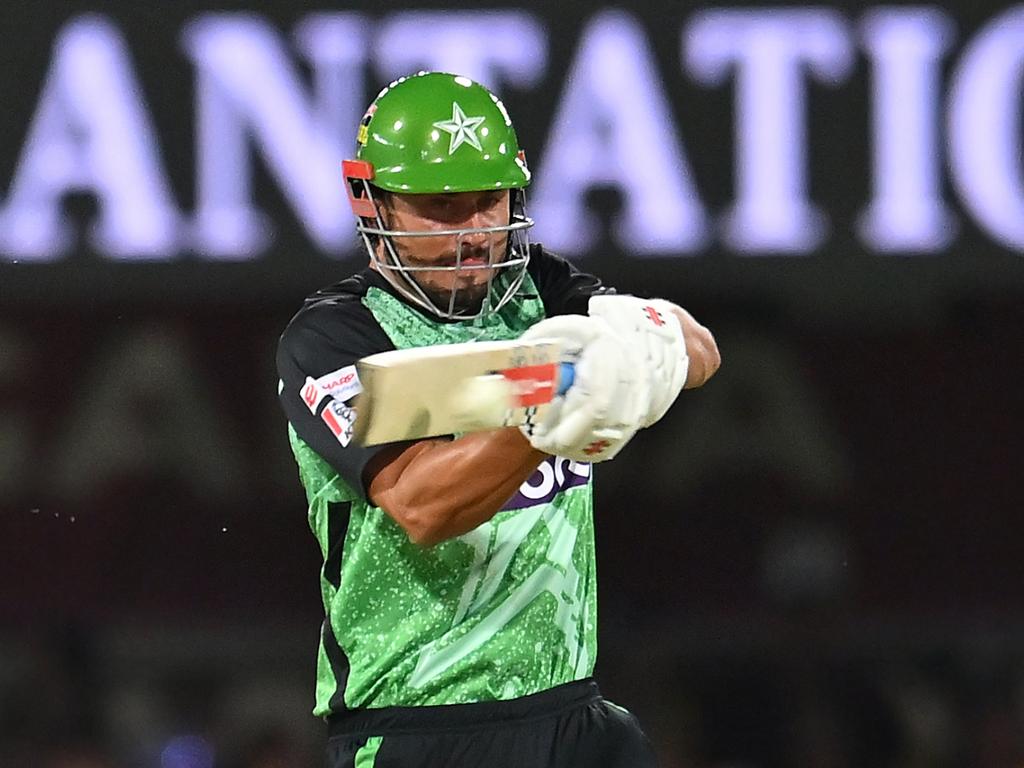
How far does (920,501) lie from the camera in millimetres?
4859

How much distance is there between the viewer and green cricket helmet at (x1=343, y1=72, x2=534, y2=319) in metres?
2.83

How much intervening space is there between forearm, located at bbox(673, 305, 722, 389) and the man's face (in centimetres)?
27

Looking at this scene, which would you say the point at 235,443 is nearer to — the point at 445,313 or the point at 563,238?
the point at 563,238

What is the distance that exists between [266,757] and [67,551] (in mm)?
636

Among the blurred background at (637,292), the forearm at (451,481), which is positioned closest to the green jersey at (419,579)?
the forearm at (451,481)

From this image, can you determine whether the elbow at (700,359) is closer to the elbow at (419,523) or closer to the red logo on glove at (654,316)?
the red logo on glove at (654,316)

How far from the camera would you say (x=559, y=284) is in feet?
9.97

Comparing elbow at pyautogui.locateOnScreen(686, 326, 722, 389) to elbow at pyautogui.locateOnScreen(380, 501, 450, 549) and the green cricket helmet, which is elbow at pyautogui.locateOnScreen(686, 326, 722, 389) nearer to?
the green cricket helmet

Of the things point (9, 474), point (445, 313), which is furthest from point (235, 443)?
point (445, 313)

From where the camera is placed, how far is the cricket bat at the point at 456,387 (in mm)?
2207

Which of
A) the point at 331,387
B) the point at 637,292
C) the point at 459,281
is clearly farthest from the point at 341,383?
the point at 637,292

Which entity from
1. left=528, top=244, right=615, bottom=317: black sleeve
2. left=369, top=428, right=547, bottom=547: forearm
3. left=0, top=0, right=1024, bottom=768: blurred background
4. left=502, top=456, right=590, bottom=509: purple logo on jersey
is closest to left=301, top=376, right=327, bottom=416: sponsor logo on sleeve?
left=369, top=428, right=547, bottom=547: forearm

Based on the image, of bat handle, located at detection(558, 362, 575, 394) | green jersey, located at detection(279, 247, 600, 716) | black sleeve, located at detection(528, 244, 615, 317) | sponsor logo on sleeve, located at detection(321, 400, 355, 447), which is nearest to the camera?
bat handle, located at detection(558, 362, 575, 394)

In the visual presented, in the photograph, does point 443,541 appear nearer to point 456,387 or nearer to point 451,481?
point 451,481
